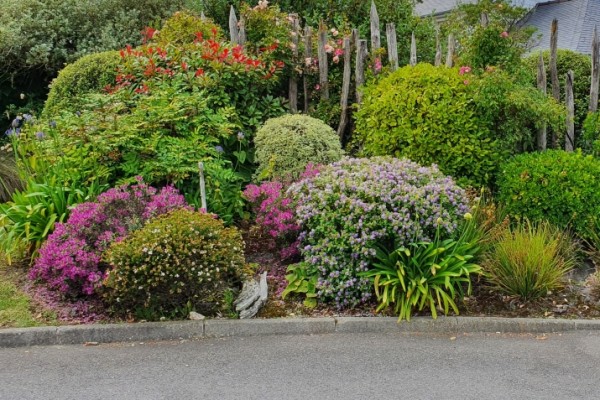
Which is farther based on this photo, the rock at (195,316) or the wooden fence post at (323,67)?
the wooden fence post at (323,67)

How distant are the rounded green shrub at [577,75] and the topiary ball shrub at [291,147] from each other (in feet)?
8.50

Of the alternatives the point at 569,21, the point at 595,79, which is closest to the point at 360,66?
the point at 595,79

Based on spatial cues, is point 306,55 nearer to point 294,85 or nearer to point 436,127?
point 294,85

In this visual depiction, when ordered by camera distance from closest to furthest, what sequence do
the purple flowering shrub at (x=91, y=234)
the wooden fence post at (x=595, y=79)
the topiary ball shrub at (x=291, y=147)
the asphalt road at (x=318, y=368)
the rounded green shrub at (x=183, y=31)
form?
the asphalt road at (x=318, y=368) < the purple flowering shrub at (x=91, y=234) < the topiary ball shrub at (x=291, y=147) < the wooden fence post at (x=595, y=79) < the rounded green shrub at (x=183, y=31)

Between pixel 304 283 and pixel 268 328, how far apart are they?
632mm

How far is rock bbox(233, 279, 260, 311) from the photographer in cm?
539

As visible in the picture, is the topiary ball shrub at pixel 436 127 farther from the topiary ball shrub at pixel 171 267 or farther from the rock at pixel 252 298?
the topiary ball shrub at pixel 171 267

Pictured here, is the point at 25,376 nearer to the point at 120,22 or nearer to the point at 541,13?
the point at 120,22

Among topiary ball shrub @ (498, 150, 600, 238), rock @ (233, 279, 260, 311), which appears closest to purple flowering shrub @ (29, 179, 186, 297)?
rock @ (233, 279, 260, 311)

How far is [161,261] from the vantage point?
5.09 metres

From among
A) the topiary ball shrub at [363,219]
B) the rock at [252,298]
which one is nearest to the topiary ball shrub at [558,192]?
the topiary ball shrub at [363,219]

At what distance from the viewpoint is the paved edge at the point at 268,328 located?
508 centimetres

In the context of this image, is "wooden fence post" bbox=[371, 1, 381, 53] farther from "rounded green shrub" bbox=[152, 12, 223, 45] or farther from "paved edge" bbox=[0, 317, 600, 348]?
"paved edge" bbox=[0, 317, 600, 348]

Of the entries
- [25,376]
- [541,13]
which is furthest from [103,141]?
[541,13]
